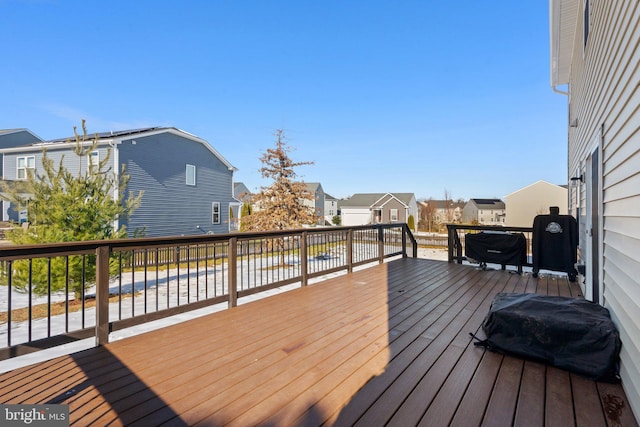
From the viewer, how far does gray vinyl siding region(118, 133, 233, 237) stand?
42.6 feet

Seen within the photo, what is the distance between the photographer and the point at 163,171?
46.2 feet

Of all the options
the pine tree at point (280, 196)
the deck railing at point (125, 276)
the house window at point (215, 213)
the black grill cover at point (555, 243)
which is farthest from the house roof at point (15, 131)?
the black grill cover at point (555, 243)

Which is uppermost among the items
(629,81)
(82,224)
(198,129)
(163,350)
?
(198,129)

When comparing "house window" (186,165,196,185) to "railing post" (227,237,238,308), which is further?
"house window" (186,165,196,185)

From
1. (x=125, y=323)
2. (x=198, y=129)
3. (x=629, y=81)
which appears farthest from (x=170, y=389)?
(x=198, y=129)

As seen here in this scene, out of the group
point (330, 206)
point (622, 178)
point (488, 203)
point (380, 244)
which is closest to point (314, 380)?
point (622, 178)

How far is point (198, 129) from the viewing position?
17625 mm

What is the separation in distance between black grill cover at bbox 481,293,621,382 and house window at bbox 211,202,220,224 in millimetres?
15716

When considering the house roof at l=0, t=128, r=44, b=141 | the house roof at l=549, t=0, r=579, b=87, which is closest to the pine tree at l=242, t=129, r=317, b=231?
the house roof at l=549, t=0, r=579, b=87

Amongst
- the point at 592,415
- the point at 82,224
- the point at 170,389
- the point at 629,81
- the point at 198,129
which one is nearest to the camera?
the point at 592,415

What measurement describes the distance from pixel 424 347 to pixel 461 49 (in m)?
10.3

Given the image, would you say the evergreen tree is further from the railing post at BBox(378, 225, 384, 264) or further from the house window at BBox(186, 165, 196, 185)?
the house window at BBox(186, 165, 196, 185)

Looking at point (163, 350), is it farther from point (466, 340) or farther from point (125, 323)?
point (466, 340)

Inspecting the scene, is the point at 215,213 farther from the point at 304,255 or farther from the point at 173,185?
the point at 304,255
